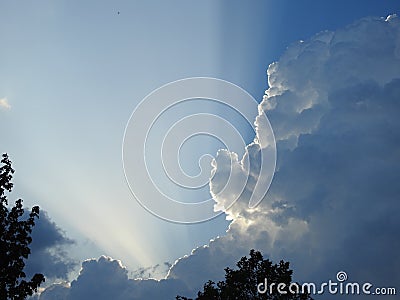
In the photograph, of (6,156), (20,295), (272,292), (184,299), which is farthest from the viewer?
(184,299)

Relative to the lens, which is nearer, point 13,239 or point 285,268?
point 13,239

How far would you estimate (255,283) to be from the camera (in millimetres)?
37188

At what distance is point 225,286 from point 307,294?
7.68 meters

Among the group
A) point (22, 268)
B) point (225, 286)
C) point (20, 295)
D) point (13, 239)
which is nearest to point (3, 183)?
point (13, 239)

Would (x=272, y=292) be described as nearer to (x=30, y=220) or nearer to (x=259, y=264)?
(x=259, y=264)

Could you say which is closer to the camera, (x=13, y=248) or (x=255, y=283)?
(x=13, y=248)

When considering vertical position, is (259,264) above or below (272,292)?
above

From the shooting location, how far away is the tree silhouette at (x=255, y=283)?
36.4m

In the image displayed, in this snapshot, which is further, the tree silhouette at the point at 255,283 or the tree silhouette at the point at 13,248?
the tree silhouette at the point at 255,283

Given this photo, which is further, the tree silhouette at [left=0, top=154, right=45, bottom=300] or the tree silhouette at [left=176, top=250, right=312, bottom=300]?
the tree silhouette at [left=176, top=250, right=312, bottom=300]

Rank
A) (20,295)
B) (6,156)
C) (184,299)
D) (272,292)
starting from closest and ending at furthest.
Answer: (20,295)
(6,156)
(272,292)
(184,299)

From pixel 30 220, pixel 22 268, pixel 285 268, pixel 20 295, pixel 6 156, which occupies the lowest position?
pixel 20 295

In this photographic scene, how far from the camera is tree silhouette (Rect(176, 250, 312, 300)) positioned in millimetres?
36375

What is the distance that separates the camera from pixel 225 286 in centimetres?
3741
